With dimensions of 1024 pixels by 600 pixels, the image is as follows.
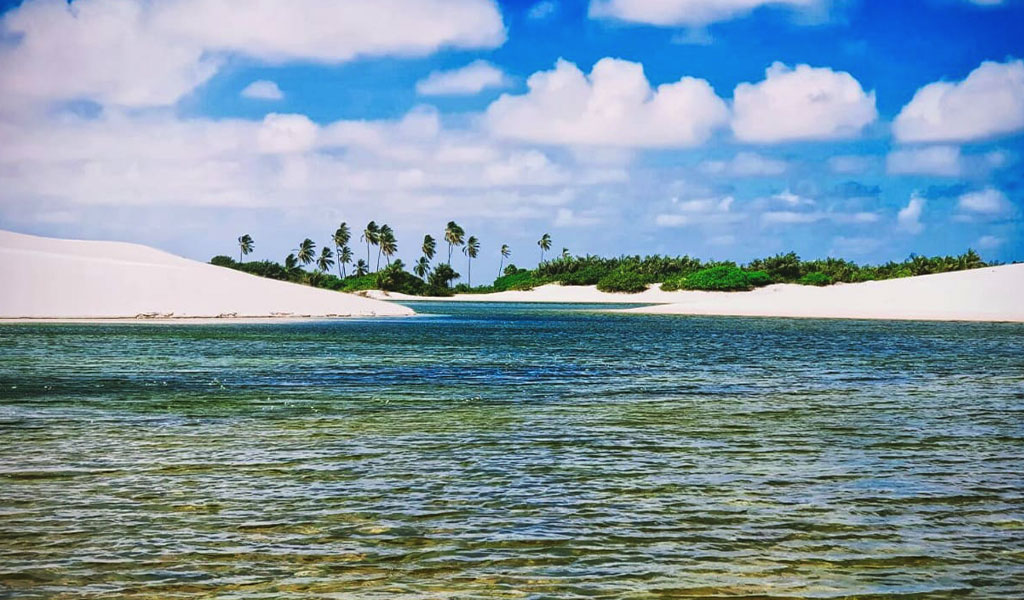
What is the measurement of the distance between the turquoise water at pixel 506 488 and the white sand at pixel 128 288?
176 feet

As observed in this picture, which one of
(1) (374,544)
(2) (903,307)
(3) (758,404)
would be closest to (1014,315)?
(2) (903,307)

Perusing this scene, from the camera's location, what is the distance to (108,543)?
10.9m

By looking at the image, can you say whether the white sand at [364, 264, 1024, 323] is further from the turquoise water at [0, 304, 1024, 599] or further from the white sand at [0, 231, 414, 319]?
the turquoise water at [0, 304, 1024, 599]

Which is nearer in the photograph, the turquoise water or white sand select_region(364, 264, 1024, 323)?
the turquoise water

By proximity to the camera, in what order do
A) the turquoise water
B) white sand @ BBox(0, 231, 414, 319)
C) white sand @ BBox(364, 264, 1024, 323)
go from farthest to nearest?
1. white sand @ BBox(364, 264, 1024, 323)
2. white sand @ BBox(0, 231, 414, 319)
3. the turquoise water

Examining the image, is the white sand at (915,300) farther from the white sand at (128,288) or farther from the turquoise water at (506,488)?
the turquoise water at (506,488)

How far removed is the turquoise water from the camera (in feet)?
32.3

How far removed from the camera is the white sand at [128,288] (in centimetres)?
8131

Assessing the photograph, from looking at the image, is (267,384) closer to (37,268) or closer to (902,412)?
(902,412)

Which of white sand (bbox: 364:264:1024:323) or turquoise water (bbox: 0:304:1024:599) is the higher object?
white sand (bbox: 364:264:1024:323)

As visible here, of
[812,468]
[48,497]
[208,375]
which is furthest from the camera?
[208,375]

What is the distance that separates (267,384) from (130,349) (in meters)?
19.1

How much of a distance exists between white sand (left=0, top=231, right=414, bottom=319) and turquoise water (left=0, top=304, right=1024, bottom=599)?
176 ft

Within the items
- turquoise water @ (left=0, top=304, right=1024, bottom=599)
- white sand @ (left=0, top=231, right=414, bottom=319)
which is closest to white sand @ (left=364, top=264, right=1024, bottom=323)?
white sand @ (left=0, top=231, right=414, bottom=319)
